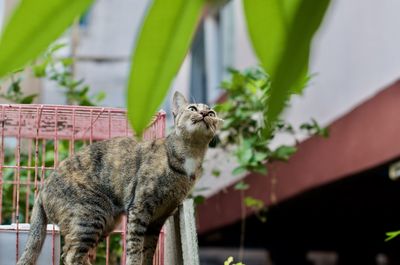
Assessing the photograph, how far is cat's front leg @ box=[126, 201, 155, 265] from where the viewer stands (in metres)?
2.49

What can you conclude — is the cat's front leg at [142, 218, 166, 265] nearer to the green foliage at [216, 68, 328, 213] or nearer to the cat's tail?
the cat's tail

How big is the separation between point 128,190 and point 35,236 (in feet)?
1.15

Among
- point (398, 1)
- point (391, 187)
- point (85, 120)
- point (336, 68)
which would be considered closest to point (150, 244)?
point (85, 120)

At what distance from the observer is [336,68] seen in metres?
4.99

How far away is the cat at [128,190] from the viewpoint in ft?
8.21

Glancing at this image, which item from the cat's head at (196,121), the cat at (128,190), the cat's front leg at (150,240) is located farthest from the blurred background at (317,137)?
the cat's front leg at (150,240)

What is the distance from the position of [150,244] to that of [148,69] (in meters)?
2.25

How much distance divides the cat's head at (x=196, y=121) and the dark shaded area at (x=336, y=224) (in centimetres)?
200

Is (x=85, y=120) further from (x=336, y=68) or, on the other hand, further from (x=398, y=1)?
(x=336, y=68)

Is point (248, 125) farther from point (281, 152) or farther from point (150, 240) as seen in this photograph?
point (150, 240)

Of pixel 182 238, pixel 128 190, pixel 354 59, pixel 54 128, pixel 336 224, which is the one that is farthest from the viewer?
pixel 336 224

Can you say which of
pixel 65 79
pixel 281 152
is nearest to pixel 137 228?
pixel 281 152

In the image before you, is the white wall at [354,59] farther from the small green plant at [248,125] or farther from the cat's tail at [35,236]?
the cat's tail at [35,236]

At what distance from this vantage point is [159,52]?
446mm
